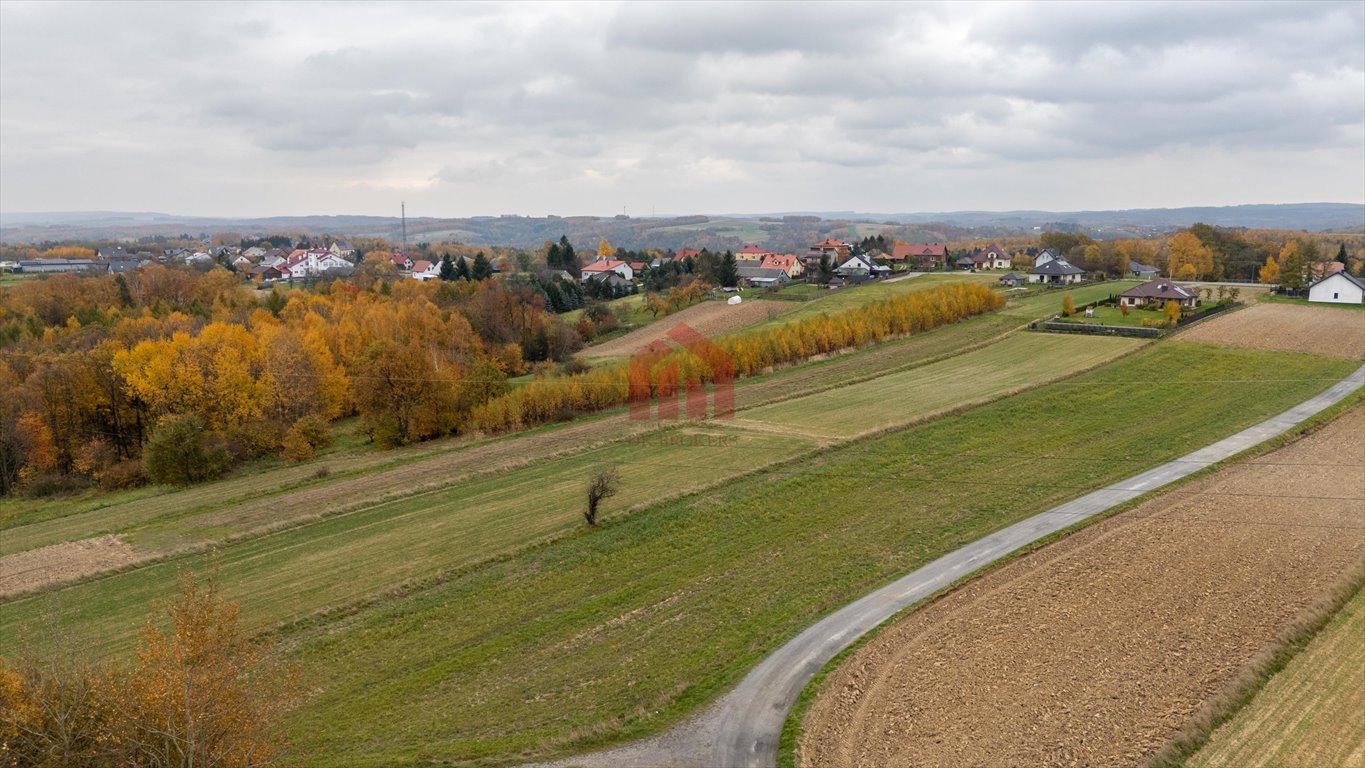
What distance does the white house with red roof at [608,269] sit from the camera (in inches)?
4094

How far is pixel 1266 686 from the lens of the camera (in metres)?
15.7

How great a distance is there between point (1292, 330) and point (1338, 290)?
1488cm

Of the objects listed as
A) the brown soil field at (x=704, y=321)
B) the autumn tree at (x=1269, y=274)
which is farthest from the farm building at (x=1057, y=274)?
the brown soil field at (x=704, y=321)

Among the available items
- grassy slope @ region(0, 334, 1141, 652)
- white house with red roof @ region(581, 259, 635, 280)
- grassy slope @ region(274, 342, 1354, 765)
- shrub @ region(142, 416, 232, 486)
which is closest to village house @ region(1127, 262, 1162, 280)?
grassy slope @ region(0, 334, 1141, 652)

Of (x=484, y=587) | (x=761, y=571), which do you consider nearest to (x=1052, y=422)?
(x=761, y=571)

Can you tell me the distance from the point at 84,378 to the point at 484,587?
126 ft

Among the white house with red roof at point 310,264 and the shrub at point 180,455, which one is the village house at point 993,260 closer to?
the shrub at point 180,455

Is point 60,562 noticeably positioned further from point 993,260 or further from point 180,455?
point 993,260

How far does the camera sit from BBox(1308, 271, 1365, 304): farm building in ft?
201

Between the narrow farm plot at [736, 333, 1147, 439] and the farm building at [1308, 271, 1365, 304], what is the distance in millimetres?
24285

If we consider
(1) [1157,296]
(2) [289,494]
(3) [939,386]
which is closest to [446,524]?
(2) [289,494]

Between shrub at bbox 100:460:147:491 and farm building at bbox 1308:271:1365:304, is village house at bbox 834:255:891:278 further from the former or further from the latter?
shrub at bbox 100:460:147:491

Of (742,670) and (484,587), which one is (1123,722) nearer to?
(742,670)

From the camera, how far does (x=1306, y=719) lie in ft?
48.2
